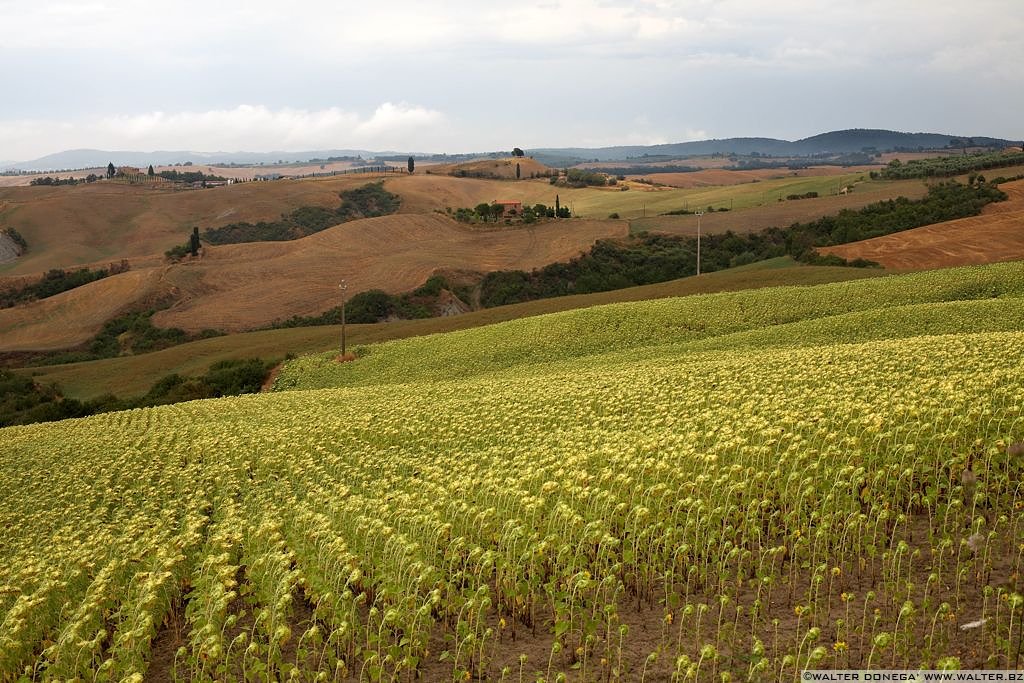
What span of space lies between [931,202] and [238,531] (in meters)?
101

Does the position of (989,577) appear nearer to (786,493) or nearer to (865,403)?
(786,493)

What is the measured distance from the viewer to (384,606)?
12.0m

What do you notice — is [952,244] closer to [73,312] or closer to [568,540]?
[568,540]

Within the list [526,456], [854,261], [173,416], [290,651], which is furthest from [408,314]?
[290,651]

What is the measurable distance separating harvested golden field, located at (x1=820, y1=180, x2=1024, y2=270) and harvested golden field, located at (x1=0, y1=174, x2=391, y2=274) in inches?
3982

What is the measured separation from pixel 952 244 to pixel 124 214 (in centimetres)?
14555

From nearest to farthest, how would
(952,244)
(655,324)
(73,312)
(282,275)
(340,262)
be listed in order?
(655,324) < (952,244) < (73,312) < (282,275) < (340,262)

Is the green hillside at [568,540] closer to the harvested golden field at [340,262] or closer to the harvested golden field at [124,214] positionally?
the harvested golden field at [340,262]

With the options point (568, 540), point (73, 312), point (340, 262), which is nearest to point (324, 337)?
point (340, 262)

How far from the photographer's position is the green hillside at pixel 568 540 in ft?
35.0

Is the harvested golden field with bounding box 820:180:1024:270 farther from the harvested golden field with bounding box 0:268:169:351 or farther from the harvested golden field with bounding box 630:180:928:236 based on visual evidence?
the harvested golden field with bounding box 0:268:169:351

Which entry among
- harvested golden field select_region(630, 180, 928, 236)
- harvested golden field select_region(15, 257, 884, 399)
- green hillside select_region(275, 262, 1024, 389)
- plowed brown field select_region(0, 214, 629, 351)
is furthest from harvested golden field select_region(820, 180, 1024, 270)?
plowed brown field select_region(0, 214, 629, 351)

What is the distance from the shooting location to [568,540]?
1328 centimetres

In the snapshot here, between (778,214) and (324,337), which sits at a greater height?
(778,214)
